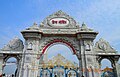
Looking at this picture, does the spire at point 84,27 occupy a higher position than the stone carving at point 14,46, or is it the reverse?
the spire at point 84,27

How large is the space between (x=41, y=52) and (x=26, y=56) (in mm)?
1365

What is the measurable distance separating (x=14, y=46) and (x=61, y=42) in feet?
13.8

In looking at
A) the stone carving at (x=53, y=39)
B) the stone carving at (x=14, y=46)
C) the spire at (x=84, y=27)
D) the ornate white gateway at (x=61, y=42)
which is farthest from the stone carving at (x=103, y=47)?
the stone carving at (x=14, y=46)

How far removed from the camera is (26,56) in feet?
41.4

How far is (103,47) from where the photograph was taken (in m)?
13.4

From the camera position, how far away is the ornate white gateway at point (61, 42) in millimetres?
12383

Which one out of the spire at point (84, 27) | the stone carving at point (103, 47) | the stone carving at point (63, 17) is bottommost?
the stone carving at point (103, 47)

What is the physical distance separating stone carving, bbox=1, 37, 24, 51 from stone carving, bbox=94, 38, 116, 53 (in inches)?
264

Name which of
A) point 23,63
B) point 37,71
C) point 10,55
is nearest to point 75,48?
point 37,71

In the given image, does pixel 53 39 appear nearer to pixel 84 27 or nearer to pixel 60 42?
pixel 60 42

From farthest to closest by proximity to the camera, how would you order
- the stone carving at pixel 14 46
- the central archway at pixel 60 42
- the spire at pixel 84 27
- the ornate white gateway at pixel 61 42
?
the spire at pixel 84 27 → the central archway at pixel 60 42 → the stone carving at pixel 14 46 → the ornate white gateway at pixel 61 42

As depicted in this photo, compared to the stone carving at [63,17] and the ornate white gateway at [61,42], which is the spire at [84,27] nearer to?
the ornate white gateway at [61,42]

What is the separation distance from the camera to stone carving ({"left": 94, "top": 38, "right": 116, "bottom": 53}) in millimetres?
13266

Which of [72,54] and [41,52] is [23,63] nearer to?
[41,52]
